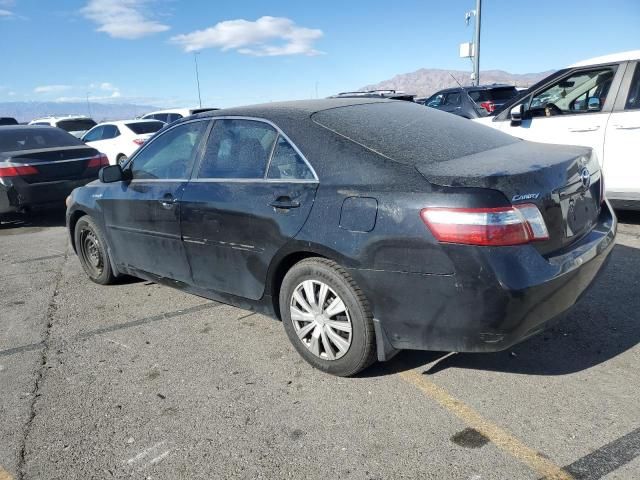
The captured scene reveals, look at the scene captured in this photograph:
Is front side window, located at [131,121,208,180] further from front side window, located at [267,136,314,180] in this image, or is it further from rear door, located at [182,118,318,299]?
front side window, located at [267,136,314,180]

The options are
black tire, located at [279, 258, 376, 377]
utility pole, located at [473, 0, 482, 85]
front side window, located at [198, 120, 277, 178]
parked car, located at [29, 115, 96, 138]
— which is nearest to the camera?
black tire, located at [279, 258, 376, 377]

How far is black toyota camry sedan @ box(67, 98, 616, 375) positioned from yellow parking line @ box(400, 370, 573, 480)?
0.32 m

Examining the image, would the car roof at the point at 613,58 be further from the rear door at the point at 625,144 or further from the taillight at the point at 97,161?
the taillight at the point at 97,161

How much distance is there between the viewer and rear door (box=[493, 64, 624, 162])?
6.07 m

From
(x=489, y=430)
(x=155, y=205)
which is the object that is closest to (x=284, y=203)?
(x=155, y=205)

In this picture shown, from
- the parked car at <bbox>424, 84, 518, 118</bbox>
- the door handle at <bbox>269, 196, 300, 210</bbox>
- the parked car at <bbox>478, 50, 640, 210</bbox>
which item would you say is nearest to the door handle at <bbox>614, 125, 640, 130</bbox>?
the parked car at <bbox>478, 50, 640, 210</bbox>

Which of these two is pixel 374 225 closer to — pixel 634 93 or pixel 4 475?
pixel 4 475

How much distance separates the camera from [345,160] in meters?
3.07

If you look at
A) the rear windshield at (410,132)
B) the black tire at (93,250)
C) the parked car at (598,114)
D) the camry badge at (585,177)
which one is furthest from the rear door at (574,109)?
the black tire at (93,250)

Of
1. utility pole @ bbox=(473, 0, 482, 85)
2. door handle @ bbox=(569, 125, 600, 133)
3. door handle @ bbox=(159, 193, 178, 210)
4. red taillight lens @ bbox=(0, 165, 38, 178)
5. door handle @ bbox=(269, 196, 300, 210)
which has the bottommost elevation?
red taillight lens @ bbox=(0, 165, 38, 178)

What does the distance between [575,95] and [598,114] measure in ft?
1.93

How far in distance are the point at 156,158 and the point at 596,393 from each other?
351 centimetres

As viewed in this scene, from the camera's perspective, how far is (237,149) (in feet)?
12.3

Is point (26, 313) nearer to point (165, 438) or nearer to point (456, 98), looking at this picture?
point (165, 438)
